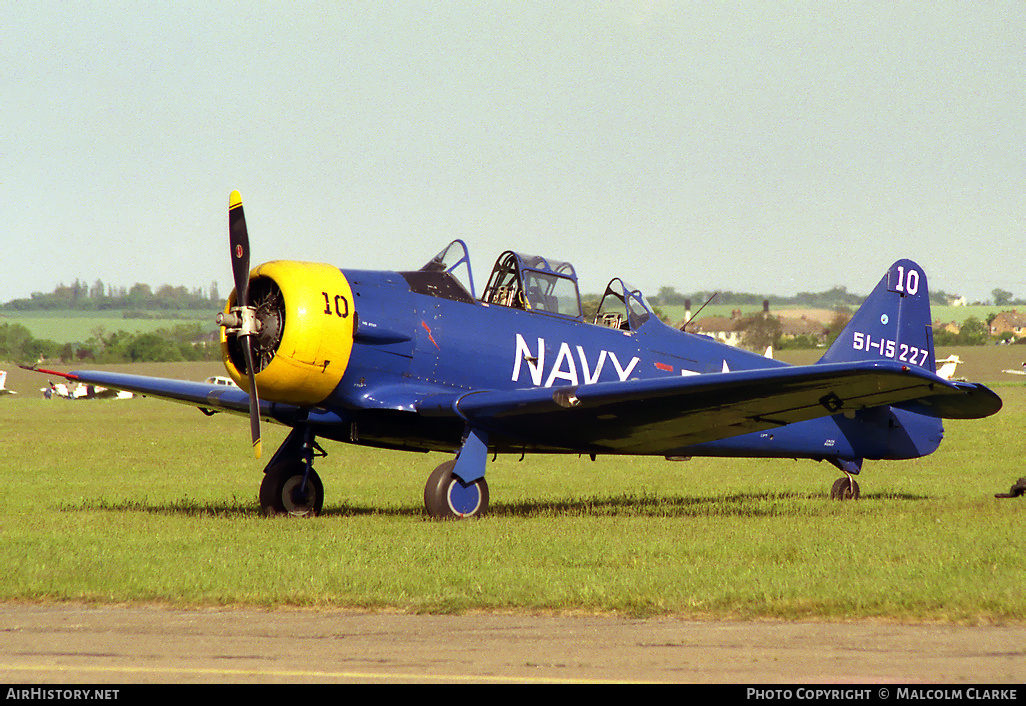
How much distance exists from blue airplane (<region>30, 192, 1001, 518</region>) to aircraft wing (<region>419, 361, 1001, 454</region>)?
2 centimetres

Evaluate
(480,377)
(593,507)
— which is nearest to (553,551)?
(480,377)

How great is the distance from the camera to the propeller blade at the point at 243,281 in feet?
34.2

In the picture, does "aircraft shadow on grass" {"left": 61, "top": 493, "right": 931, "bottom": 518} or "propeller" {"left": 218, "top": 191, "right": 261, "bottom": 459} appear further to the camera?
"aircraft shadow on grass" {"left": 61, "top": 493, "right": 931, "bottom": 518}

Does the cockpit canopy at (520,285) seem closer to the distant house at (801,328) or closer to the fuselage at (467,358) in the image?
the fuselage at (467,358)

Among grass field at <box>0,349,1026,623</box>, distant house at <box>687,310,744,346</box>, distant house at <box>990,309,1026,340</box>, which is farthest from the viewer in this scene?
distant house at <box>990,309,1026,340</box>

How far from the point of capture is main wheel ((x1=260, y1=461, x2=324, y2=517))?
12.0 m

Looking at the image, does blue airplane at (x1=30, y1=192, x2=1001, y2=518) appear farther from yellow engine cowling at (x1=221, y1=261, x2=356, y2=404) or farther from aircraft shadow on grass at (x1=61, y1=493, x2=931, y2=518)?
aircraft shadow on grass at (x1=61, y1=493, x2=931, y2=518)

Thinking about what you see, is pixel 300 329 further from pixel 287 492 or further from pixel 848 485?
pixel 848 485

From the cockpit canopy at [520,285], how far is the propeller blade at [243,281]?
5.34ft

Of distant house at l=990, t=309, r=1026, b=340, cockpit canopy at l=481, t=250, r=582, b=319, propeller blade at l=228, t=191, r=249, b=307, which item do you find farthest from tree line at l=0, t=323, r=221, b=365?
propeller blade at l=228, t=191, r=249, b=307

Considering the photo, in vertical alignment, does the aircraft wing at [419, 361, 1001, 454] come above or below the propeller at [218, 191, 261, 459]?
below

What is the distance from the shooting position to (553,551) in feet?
28.3

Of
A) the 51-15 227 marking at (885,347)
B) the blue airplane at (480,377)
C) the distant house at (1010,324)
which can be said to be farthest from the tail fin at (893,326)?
the distant house at (1010,324)

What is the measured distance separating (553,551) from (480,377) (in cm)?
309
